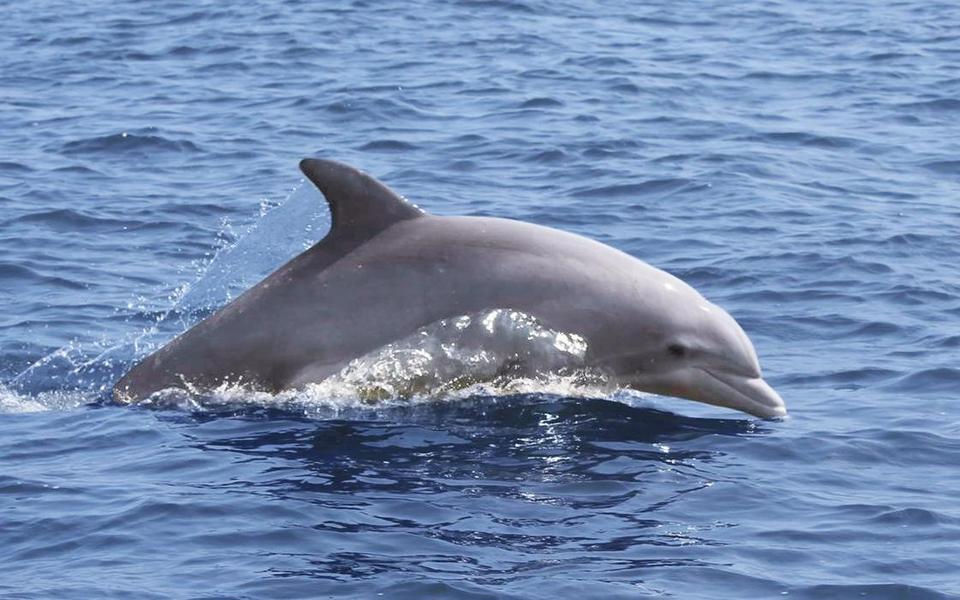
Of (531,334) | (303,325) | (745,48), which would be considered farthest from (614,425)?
(745,48)

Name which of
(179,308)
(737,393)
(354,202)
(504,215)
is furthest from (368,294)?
(504,215)

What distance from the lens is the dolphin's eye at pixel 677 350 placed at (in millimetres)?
13344

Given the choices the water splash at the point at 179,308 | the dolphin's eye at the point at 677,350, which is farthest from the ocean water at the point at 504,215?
the dolphin's eye at the point at 677,350

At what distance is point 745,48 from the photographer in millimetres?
30469

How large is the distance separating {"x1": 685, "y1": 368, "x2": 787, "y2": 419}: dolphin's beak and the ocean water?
180mm

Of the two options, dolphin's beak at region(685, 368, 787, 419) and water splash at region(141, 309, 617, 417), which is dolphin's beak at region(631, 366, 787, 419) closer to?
dolphin's beak at region(685, 368, 787, 419)

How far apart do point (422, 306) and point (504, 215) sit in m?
6.88

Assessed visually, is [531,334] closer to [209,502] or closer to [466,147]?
[209,502]

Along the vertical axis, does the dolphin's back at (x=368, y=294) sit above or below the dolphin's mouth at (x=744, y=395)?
above

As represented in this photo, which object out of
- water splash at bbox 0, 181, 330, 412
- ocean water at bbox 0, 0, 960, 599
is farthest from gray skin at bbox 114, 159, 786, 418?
water splash at bbox 0, 181, 330, 412

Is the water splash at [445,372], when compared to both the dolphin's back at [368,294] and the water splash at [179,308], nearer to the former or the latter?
the dolphin's back at [368,294]

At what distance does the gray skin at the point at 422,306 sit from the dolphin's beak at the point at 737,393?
1 centimetres

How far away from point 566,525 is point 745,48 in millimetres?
20873

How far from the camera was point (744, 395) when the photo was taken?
1329 centimetres
